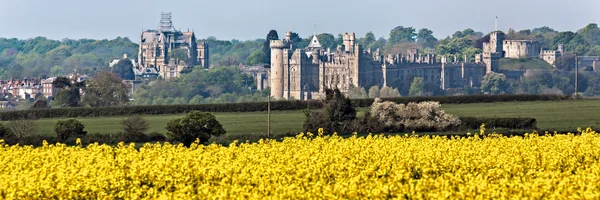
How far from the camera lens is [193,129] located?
59656 mm

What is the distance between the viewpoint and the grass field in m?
70.5

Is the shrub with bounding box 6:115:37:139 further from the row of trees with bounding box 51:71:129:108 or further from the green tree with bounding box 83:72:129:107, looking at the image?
the green tree with bounding box 83:72:129:107

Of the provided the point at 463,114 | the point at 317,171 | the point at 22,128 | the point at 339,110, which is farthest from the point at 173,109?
the point at 317,171

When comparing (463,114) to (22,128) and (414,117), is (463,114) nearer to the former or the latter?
(414,117)

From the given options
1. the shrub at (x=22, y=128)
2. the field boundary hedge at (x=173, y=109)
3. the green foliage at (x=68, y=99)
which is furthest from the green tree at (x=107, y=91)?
the shrub at (x=22, y=128)

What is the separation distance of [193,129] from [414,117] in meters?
15.1

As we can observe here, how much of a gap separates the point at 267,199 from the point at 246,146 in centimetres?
1659

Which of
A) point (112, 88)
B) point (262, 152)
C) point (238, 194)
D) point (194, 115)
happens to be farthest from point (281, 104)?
point (238, 194)

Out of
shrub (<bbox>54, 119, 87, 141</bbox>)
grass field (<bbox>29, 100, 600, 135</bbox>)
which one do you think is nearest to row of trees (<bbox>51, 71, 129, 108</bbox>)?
grass field (<bbox>29, 100, 600, 135</bbox>)

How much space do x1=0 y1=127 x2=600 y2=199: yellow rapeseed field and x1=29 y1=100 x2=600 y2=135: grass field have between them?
75.9 feet

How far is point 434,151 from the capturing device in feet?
137

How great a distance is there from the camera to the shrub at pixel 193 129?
5872 cm

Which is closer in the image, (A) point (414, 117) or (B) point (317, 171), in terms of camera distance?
(B) point (317, 171)

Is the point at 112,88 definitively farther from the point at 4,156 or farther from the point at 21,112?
the point at 4,156
